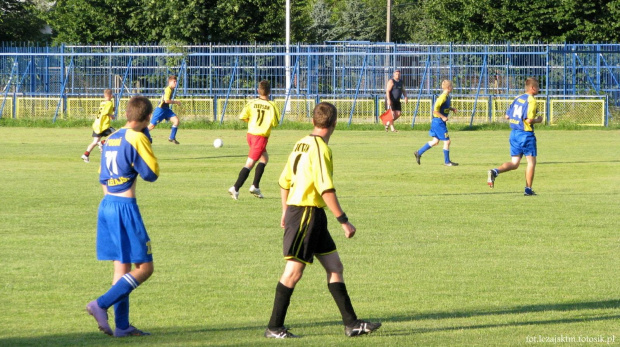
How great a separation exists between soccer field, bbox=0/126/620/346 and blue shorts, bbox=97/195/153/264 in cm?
61

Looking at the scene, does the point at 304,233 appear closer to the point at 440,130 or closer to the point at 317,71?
the point at 440,130

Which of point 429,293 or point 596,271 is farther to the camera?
point 596,271

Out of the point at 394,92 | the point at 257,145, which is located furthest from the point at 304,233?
the point at 394,92

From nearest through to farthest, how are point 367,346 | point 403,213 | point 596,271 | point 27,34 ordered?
→ point 367,346, point 596,271, point 403,213, point 27,34

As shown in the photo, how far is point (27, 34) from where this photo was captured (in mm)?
59875

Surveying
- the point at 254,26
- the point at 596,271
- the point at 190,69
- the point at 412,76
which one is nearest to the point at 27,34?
the point at 254,26

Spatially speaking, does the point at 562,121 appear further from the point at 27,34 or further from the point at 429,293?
the point at 27,34

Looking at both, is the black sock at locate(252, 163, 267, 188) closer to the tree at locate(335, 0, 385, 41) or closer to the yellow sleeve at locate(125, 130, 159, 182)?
the yellow sleeve at locate(125, 130, 159, 182)

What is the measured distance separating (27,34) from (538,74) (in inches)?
1398

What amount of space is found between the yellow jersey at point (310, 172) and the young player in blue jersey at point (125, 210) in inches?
38.6

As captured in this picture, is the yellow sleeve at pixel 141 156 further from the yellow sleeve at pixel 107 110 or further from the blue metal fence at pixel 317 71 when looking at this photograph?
the blue metal fence at pixel 317 71

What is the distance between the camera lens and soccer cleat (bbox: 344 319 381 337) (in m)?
6.77

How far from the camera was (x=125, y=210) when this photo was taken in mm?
6652

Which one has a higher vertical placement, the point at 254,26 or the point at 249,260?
the point at 254,26
